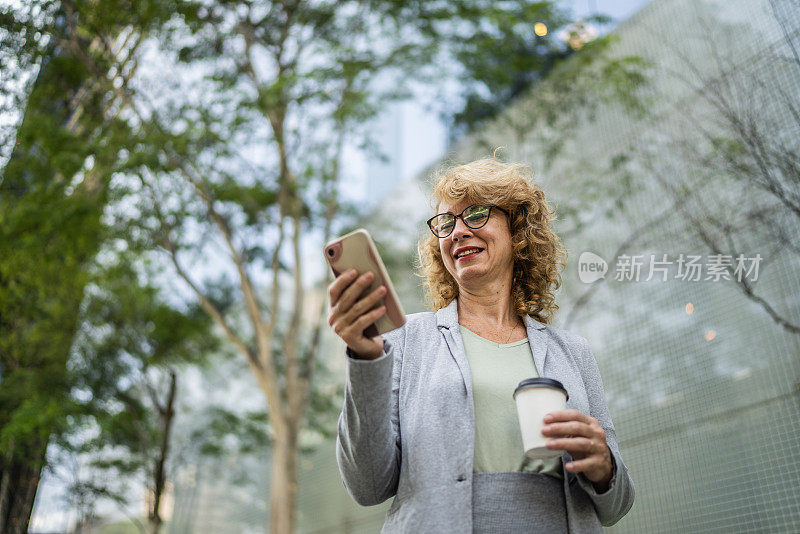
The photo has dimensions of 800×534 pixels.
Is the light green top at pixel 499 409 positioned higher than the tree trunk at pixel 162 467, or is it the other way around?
the tree trunk at pixel 162 467

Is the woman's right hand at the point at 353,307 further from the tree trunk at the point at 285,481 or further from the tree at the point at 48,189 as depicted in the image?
the tree trunk at the point at 285,481

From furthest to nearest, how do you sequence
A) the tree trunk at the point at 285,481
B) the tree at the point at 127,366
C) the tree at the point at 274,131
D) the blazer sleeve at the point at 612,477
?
1. the tree at the point at 127,366
2. the tree at the point at 274,131
3. the tree trunk at the point at 285,481
4. the blazer sleeve at the point at 612,477

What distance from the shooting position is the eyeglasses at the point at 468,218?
1.33 meters

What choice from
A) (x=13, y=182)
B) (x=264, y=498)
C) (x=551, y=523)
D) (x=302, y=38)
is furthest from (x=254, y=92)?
(x=551, y=523)

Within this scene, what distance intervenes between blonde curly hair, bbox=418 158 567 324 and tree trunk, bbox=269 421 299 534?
14.5 feet

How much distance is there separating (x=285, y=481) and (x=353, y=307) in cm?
495

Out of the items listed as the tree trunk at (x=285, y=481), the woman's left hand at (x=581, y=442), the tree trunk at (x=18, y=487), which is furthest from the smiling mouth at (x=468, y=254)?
the tree trunk at (x=285, y=481)

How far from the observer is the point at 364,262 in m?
0.98

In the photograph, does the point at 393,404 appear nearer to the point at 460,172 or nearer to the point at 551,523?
the point at 551,523

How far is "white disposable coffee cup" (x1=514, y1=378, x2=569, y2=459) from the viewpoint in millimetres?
947

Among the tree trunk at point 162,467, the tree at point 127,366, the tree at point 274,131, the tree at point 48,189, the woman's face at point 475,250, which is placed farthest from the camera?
the tree at point 127,366

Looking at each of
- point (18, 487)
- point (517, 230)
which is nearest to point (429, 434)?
point (517, 230)

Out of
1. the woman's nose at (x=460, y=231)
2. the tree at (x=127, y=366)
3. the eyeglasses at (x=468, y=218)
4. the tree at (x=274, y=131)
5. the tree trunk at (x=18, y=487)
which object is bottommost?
the woman's nose at (x=460, y=231)

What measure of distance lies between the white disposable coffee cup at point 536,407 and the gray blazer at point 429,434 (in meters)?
0.14
